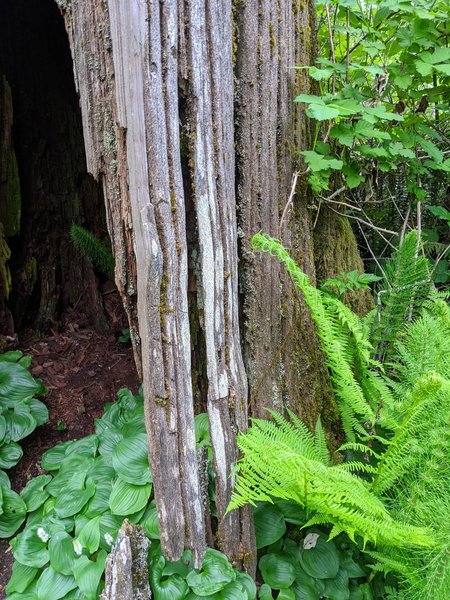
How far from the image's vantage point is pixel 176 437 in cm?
166

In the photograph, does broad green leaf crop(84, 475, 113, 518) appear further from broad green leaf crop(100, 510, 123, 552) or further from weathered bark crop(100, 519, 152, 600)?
weathered bark crop(100, 519, 152, 600)

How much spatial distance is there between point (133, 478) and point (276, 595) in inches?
29.9

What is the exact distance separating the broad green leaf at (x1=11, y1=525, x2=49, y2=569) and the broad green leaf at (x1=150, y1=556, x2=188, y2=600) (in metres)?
0.56

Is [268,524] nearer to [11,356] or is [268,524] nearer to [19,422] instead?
[19,422]

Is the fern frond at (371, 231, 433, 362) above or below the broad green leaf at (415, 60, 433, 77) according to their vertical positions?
below

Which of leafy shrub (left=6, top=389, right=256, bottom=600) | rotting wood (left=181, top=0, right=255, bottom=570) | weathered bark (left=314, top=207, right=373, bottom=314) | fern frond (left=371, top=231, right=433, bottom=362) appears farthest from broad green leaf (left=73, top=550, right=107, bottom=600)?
weathered bark (left=314, top=207, right=373, bottom=314)

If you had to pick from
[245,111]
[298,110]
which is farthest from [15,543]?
[298,110]

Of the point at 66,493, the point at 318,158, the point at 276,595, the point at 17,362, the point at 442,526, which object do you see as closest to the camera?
the point at 442,526

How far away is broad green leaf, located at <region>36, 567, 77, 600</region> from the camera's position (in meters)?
1.79

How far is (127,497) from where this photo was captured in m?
1.89

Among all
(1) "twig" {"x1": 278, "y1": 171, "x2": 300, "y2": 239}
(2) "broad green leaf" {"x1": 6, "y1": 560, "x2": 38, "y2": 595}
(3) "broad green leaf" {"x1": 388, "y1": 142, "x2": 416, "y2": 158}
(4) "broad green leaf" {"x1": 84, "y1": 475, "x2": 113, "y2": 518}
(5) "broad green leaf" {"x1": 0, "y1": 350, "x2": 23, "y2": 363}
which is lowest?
(2) "broad green leaf" {"x1": 6, "y1": 560, "x2": 38, "y2": 595}

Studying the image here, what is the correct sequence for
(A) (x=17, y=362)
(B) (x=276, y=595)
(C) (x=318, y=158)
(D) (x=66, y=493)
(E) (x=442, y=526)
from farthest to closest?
(A) (x=17, y=362) < (D) (x=66, y=493) < (C) (x=318, y=158) < (B) (x=276, y=595) < (E) (x=442, y=526)

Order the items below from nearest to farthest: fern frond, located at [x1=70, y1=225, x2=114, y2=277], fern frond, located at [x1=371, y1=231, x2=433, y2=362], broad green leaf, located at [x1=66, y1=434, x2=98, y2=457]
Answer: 1. fern frond, located at [x1=371, y1=231, x2=433, y2=362]
2. broad green leaf, located at [x1=66, y1=434, x2=98, y2=457]
3. fern frond, located at [x1=70, y1=225, x2=114, y2=277]

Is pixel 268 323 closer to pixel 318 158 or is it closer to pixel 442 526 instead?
pixel 318 158
